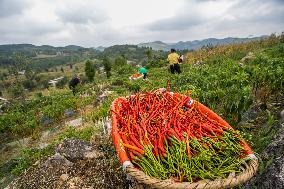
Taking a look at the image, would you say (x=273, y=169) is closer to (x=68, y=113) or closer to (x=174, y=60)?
(x=68, y=113)

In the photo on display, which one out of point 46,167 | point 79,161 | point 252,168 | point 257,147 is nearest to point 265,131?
point 257,147

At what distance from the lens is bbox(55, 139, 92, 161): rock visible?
6477 mm

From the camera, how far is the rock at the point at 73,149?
21.2 feet

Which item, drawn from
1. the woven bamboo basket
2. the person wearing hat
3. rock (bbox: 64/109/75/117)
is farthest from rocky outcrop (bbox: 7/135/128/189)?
the person wearing hat

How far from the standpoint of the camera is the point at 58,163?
250 inches

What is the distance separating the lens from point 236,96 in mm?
6754

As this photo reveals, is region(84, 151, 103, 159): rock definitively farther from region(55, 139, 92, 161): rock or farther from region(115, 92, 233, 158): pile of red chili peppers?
region(115, 92, 233, 158): pile of red chili peppers

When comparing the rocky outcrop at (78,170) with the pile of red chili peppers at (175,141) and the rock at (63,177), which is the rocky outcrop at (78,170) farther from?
the pile of red chili peppers at (175,141)

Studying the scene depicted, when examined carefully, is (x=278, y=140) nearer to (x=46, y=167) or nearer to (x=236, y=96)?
(x=236, y=96)

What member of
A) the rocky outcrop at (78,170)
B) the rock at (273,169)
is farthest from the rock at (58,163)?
the rock at (273,169)

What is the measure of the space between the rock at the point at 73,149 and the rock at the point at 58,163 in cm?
10

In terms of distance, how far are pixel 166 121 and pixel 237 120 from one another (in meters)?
1.96

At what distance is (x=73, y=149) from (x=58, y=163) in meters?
0.45

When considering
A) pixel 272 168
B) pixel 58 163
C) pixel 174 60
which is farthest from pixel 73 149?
pixel 174 60
